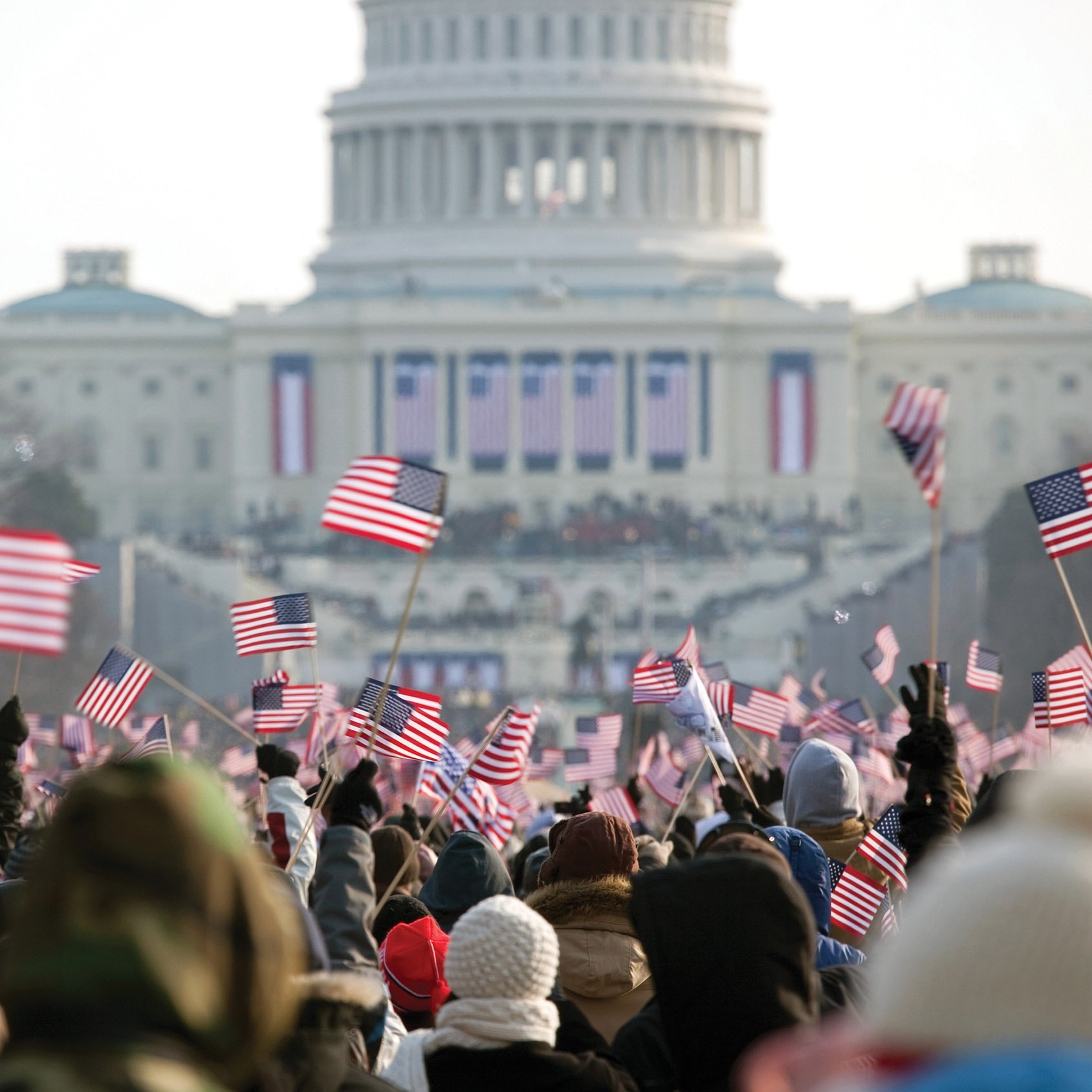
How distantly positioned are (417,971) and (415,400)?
105m

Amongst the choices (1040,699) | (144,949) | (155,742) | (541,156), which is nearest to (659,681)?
(1040,699)

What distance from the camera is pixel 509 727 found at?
20031mm

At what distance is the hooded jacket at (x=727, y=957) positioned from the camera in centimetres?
567

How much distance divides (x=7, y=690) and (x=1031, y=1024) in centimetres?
5261

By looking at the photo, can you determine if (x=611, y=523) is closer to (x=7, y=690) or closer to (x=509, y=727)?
(x=7, y=690)

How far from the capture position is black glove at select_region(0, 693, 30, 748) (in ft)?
31.8

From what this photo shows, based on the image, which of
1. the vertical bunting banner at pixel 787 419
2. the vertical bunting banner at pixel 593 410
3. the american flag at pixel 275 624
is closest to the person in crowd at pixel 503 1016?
the american flag at pixel 275 624

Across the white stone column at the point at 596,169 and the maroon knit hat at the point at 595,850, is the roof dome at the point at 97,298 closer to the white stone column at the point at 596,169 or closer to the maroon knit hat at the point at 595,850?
the white stone column at the point at 596,169

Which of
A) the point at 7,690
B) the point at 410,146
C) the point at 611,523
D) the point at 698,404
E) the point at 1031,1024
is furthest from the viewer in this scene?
the point at 410,146

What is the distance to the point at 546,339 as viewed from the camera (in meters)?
113

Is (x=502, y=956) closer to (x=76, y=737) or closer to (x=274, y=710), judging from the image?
(x=274, y=710)

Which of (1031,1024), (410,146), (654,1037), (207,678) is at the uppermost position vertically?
(410,146)

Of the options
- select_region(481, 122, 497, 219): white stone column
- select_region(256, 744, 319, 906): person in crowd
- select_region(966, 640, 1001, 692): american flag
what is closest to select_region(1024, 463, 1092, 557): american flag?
select_region(256, 744, 319, 906): person in crowd

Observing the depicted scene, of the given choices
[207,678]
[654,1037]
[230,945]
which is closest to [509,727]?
[654,1037]
